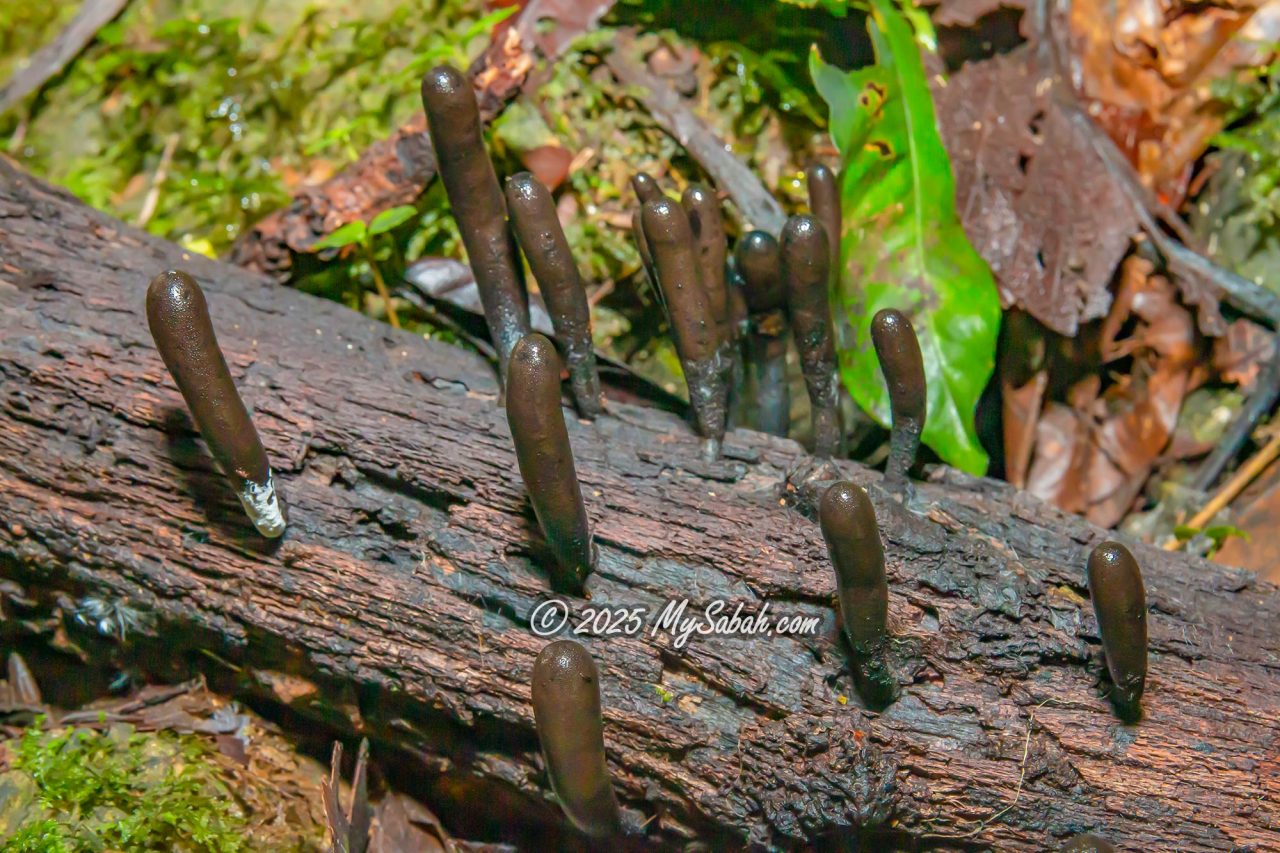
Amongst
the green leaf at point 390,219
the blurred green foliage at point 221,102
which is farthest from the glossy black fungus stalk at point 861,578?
the blurred green foliage at point 221,102

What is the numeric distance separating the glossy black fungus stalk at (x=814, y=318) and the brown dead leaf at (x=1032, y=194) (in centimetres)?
95

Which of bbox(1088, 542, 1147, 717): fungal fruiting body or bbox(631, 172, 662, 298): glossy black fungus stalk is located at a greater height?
bbox(631, 172, 662, 298): glossy black fungus stalk

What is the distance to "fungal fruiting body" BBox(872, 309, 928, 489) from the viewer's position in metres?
2.21

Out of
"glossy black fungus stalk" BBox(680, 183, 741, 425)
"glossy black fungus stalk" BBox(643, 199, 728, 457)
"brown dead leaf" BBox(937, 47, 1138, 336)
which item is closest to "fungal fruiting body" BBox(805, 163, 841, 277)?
"glossy black fungus stalk" BBox(680, 183, 741, 425)

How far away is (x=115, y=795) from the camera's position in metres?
2.35

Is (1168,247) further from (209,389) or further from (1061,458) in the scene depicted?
(209,389)

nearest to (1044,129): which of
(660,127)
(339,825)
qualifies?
(660,127)

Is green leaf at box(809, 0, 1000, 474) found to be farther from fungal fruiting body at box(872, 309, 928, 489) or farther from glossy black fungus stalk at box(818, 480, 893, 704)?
Result: glossy black fungus stalk at box(818, 480, 893, 704)

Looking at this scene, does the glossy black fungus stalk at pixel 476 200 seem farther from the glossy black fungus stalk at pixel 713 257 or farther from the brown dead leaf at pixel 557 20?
the brown dead leaf at pixel 557 20

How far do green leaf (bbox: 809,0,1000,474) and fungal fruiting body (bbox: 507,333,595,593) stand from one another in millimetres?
1053

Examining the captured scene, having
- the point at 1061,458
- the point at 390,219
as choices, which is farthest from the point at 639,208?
the point at 1061,458

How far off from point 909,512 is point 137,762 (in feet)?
6.36

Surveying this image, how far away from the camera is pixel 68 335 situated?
246 centimetres

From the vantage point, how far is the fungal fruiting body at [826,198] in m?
2.68
